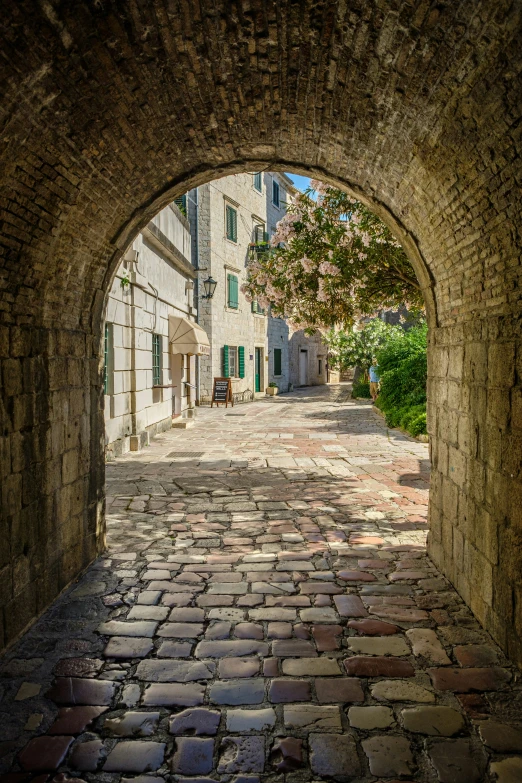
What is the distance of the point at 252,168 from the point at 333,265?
11.4ft

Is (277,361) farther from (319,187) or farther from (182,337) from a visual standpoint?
(319,187)

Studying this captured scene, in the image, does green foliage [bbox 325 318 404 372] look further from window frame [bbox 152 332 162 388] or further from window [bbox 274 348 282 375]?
window frame [bbox 152 332 162 388]

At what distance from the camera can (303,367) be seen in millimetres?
39625

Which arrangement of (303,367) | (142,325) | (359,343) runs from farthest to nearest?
(303,367)
(359,343)
(142,325)

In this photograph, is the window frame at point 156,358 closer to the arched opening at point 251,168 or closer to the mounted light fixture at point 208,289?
the mounted light fixture at point 208,289

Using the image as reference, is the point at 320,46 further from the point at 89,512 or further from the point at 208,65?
the point at 89,512

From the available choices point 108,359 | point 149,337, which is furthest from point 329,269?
point 149,337

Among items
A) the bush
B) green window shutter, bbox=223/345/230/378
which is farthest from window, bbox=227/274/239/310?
the bush

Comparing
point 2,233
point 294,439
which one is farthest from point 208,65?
point 294,439

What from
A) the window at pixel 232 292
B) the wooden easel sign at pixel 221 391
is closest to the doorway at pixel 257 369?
the window at pixel 232 292

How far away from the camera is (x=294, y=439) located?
13141 millimetres

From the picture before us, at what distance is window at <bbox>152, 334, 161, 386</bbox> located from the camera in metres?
13.9

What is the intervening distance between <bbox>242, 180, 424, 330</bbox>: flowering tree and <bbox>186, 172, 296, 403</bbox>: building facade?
39.1 ft

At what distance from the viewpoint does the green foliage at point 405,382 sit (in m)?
14.3
